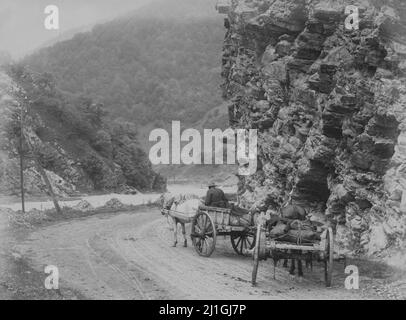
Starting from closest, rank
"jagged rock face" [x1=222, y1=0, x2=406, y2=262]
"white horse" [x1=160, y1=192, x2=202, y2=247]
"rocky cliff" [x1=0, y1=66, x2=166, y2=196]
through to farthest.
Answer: "jagged rock face" [x1=222, y1=0, x2=406, y2=262], "white horse" [x1=160, y1=192, x2=202, y2=247], "rocky cliff" [x1=0, y1=66, x2=166, y2=196]

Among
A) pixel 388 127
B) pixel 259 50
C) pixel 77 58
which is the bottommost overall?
pixel 388 127

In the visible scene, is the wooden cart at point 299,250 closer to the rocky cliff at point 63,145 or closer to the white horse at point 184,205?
the white horse at point 184,205

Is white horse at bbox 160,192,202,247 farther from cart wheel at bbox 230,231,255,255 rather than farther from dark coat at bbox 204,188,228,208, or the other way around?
cart wheel at bbox 230,231,255,255

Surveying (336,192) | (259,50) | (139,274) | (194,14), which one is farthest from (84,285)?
(194,14)

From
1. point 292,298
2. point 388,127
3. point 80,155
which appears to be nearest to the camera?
point 292,298

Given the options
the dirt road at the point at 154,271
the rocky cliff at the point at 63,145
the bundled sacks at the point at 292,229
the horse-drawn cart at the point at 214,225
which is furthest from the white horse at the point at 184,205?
the rocky cliff at the point at 63,145

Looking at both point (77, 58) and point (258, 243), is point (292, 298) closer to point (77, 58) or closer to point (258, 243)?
point (258, 243)

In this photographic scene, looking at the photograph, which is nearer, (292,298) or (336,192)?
(292,298)

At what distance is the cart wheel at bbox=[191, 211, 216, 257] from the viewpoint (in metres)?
15.8

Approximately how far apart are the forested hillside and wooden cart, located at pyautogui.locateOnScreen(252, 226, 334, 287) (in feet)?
375

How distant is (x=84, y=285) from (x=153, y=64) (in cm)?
14246

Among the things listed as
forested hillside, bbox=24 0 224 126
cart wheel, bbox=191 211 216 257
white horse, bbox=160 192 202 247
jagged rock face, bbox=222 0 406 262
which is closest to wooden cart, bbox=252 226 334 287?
jagged rock face, bbox=222 0 406 262

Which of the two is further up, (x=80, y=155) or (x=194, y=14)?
(x=194, y=14)

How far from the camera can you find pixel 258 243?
12461mm
